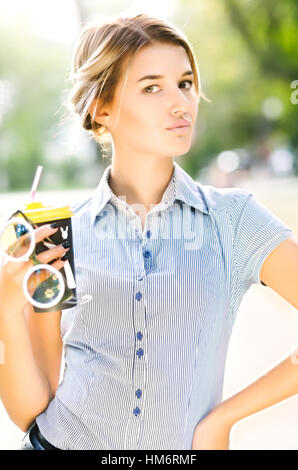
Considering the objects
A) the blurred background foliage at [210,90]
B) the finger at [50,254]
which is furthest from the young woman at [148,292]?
the blurred background foliage at [210,90]

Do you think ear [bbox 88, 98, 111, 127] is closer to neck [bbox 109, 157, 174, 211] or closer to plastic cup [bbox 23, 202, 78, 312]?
neck [bbox 109, 157, 174, 211]

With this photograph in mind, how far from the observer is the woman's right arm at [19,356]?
1.41 m

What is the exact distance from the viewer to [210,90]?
21.8 metres

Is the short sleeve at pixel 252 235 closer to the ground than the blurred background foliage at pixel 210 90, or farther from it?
farther from it

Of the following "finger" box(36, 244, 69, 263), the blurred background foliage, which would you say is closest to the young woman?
"finger" box(36, 244, 69, 263)

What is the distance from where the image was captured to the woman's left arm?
56.2 inches

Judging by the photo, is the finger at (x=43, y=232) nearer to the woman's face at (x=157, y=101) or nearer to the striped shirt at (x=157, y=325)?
the striped shirt at (x=157, y=325)

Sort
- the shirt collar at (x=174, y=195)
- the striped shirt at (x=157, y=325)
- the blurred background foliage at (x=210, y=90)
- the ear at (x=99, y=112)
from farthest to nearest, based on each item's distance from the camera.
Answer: the blurred background foliage at (x=210, y=90) < the ear at (x=99, y=112) < the shirt collar at (x=174, y=195) < the striped shirt at (x=157, y=325)

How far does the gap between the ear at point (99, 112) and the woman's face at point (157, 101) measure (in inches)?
2.8

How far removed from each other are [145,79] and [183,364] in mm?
653

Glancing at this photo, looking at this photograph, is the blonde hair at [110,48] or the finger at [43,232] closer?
the finger at [43,232]

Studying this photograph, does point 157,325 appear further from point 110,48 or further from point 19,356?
point 110,48
